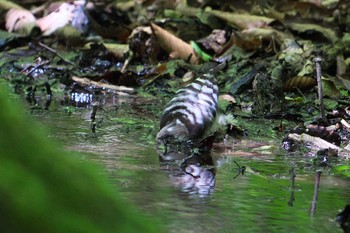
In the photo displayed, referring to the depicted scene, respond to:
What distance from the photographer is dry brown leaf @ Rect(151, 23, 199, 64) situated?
4953mm

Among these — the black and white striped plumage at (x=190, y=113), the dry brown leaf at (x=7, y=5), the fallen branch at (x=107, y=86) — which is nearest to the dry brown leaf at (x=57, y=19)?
the dry brown leaf at (x=7, y=5)

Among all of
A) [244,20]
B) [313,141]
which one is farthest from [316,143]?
[244,20]

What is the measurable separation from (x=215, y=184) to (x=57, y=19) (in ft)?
14.6

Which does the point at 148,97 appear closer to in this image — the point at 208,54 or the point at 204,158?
the point at 208,54

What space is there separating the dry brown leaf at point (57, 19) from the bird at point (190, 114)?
3.36 meters

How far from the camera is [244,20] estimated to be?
17.8 ft

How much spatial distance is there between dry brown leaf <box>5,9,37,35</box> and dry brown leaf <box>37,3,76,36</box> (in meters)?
0.08

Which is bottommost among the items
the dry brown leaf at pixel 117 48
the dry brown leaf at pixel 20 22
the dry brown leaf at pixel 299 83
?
the dry brown leaf at pixel 299 83

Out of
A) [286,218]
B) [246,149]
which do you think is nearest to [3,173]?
[286,218]

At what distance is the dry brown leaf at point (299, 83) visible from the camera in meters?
3.91

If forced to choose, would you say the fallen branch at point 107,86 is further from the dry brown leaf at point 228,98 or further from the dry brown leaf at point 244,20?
the dry brown leaf at point 244,20

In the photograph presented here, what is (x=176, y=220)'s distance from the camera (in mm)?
1429

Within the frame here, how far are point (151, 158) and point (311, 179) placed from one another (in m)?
0.50

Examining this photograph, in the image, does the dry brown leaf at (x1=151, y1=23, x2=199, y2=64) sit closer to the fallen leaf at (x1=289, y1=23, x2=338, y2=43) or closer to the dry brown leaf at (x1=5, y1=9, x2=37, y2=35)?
the fallen leaf at (x1=289, y1=23, x2=338, y2=43)
